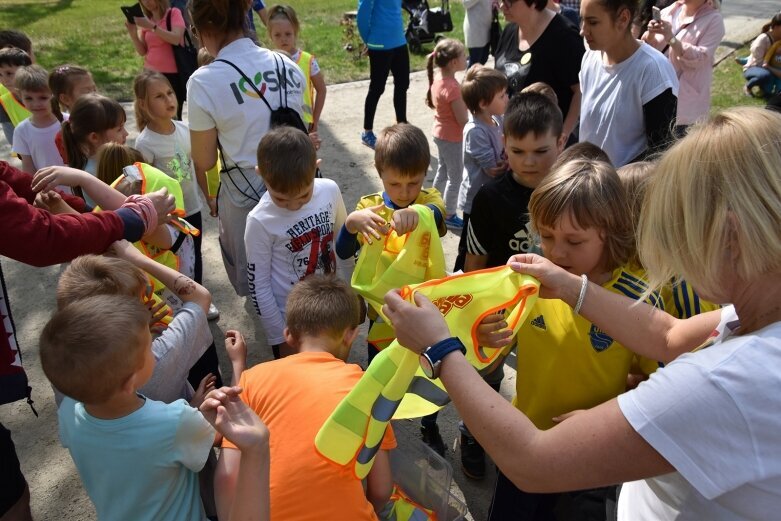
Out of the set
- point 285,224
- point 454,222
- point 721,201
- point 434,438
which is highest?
point 721,201

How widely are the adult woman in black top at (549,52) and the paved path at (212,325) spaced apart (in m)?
1.45

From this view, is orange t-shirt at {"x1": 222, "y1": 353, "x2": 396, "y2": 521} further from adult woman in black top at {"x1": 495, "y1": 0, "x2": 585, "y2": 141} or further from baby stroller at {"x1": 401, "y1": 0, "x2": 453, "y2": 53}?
baby stroller at {"x1": 401, "y1": 0, "x2": 453, "y2": 53}

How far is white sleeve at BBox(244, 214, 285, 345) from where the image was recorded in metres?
3.03

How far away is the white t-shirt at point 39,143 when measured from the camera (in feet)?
13.8

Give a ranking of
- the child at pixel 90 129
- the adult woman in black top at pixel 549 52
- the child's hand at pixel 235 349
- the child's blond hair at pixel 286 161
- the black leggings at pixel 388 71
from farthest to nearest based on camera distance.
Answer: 1. the black leggings at pixel 388 71
2. the adult woman in black top at pixel 549 52
3. the child at pixel 90 129
4. the child's blond hair at pixel 286 161
5. the child's hand at pixel 235 349

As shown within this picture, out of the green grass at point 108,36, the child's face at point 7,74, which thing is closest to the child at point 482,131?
the child's face at point 7,74

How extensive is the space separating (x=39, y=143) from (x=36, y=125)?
0.16 meters

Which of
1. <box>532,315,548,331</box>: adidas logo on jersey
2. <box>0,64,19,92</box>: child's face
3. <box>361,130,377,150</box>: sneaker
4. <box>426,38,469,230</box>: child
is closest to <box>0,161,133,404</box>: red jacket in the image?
<box>532,315,548,331</box>: adidas logo on jersey

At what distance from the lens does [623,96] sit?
132 inches

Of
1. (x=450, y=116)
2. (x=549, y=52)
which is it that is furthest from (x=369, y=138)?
(x=549, y=52)

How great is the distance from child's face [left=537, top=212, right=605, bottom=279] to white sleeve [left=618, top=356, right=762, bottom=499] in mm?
988

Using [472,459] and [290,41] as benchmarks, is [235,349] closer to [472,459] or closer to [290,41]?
[472,459]

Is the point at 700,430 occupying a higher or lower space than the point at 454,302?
higher

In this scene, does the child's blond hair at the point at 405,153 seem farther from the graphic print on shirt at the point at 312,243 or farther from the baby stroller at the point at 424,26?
the baby stroller at the point at 424,26
